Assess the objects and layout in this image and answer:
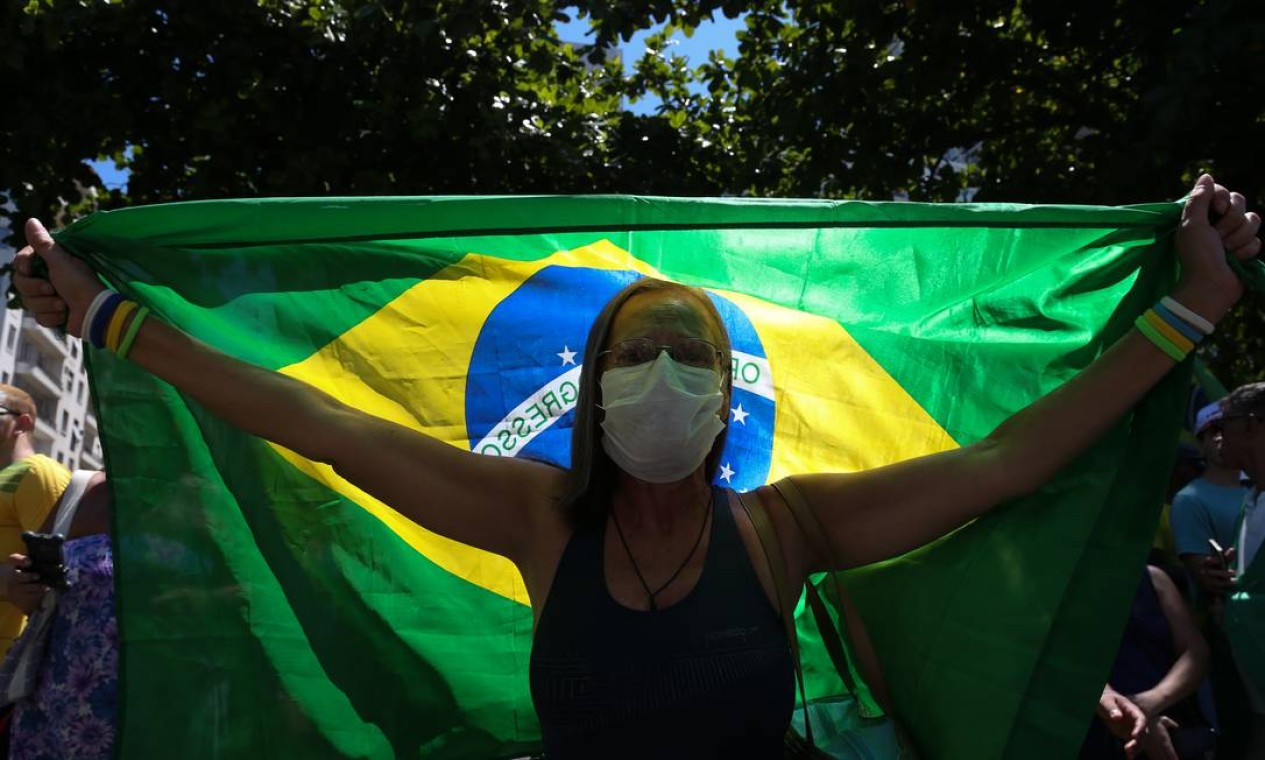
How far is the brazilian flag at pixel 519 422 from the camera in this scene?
2.53 meters

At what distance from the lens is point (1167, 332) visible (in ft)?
7.98

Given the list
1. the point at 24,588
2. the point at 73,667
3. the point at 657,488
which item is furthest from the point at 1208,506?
the point at 24,588

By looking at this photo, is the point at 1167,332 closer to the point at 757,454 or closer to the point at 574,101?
the point at 757,454

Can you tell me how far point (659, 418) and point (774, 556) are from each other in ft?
1.03

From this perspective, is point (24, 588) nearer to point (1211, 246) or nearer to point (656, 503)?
point (656, 503)

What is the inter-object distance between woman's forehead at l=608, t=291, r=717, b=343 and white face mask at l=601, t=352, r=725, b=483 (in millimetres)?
73

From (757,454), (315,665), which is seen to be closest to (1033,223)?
(757,454)

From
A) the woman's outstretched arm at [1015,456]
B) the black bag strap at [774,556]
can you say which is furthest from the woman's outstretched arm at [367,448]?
the woman's outstretched arm at [1015,456]

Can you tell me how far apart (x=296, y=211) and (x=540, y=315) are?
0.61m

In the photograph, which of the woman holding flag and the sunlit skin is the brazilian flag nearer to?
the woman holding flag

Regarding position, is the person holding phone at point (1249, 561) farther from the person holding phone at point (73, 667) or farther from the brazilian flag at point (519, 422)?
the person holding phone at point (73, 667)

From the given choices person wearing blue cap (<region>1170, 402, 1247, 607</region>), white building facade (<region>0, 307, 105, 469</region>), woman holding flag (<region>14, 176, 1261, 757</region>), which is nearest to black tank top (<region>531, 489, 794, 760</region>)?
woman holding flag (<region>14, 176, 1261, 757</region>)

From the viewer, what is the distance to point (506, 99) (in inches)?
312

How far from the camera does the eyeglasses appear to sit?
2379 millimetres
